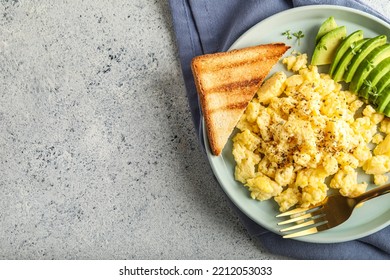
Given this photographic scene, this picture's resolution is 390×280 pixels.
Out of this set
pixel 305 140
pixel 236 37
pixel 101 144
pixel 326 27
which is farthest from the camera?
pixel 101 144

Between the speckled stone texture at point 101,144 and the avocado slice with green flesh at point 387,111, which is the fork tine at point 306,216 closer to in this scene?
the speckled stone texture at point 101,144

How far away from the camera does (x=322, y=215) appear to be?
1.91m

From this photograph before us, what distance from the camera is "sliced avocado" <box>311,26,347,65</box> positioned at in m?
1.90

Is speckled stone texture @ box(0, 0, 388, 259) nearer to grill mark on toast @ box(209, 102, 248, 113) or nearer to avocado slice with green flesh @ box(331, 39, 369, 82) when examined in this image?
grill mark on toast @ box(209, 102, 248, 113)

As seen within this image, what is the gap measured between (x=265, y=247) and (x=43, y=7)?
1.30 meters

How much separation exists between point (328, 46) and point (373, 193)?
1.77 feet

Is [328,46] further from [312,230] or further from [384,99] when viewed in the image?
[312,230]

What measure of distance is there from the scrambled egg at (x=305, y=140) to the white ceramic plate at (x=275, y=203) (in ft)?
0.16

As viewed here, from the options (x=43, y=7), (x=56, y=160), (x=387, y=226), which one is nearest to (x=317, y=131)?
(x=387, y=226)

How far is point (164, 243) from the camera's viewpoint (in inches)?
83.5

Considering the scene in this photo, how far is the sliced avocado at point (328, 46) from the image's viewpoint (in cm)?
190

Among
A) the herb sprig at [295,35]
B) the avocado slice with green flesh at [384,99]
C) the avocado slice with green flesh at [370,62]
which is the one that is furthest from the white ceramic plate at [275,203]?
the avocado slice with green flesh at [384,99]

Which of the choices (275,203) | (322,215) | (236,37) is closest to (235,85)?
(236,37)
